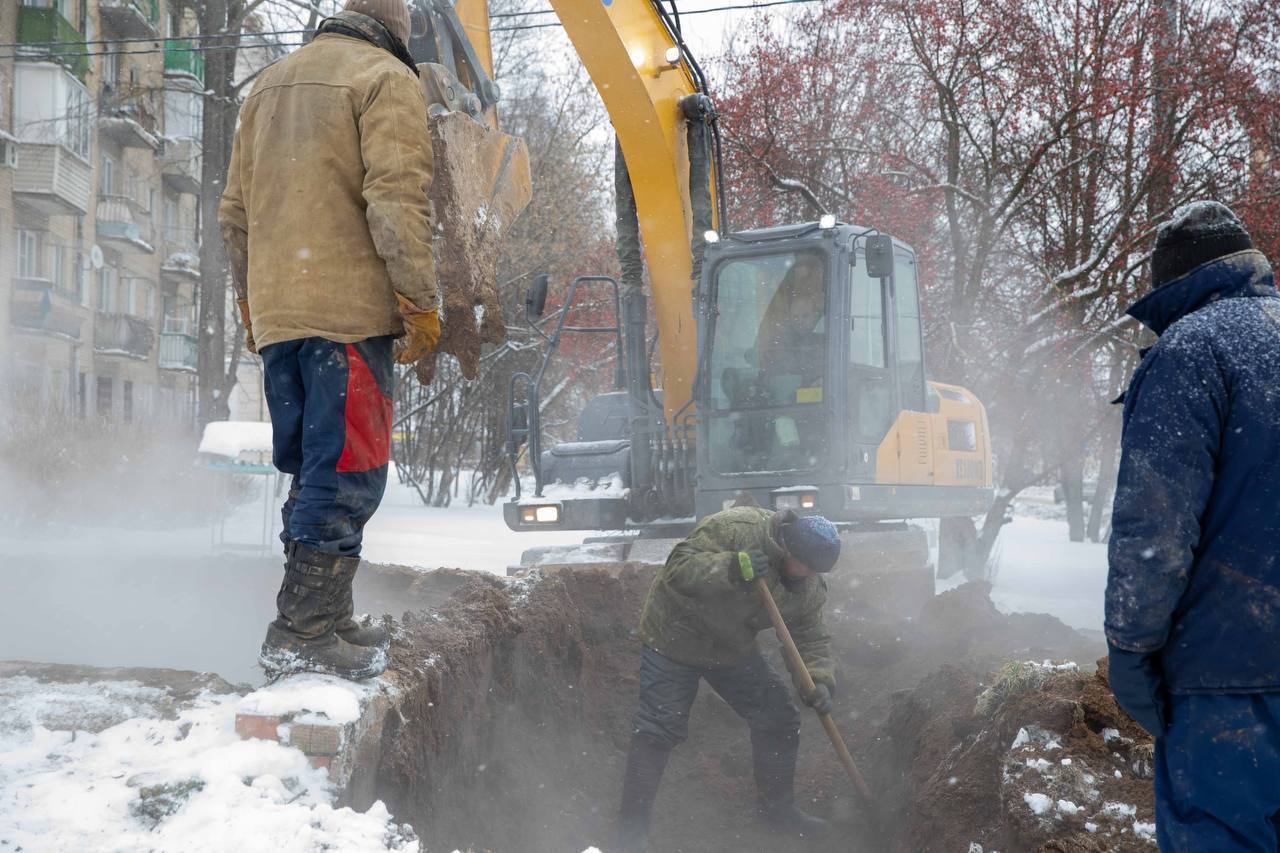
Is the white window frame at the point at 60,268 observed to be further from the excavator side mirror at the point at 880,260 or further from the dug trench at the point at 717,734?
the excavator side mirror at the point at 880,260

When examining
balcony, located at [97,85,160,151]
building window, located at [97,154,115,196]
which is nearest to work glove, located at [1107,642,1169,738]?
balcony, located at [97,85,160,151]

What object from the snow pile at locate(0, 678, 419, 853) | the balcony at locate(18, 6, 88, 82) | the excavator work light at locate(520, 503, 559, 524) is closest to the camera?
the snow pile at locate(0, 678, 419, 853)

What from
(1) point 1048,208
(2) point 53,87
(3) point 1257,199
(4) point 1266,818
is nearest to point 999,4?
(1) point 1048,208

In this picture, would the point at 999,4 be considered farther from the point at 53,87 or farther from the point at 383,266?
the point at 53,87

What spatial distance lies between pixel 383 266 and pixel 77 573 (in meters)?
6.76

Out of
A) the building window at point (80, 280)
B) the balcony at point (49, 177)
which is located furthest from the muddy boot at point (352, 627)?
the building window at point (80, 280)

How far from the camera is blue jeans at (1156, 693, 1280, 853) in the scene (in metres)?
2.20

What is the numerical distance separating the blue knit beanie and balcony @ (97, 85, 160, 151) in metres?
18.2

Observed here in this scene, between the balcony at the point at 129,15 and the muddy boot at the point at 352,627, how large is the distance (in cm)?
2492

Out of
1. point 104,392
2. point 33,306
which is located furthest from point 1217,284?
point 104,392

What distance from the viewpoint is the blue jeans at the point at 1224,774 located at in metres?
2.20

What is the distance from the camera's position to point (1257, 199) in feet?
37.9

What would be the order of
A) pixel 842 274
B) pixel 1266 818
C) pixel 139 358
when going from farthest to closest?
pixel 139 358 → pixel 842 274 → pixel 1266 818

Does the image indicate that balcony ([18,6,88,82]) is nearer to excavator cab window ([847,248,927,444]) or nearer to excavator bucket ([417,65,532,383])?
excavator cab window ([847,248,927,444])
